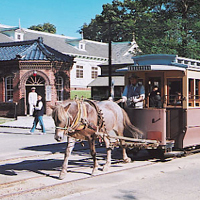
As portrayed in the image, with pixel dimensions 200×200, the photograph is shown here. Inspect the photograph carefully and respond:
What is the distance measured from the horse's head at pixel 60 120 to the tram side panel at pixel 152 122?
263 centimetres

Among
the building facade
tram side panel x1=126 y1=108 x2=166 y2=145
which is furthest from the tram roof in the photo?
the building facade

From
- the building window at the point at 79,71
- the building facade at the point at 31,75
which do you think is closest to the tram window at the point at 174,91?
the building facade at the point at 31,75

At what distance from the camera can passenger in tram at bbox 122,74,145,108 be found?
964 cm

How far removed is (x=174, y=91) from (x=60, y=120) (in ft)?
13.0

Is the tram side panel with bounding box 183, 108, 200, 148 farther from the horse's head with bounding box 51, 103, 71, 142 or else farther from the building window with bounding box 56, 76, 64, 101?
the building window with bounding box 56, 76, 64, 101

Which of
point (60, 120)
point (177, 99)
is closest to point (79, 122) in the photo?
point (60, 120)

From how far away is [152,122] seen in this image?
9320 millimetres

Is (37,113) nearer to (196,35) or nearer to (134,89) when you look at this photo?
(134,89)

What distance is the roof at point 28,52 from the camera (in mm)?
26234

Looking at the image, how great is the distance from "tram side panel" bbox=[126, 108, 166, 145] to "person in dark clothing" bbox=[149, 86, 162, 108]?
0.77 meters

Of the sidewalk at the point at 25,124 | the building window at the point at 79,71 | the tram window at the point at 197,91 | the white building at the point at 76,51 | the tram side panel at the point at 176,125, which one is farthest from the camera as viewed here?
the building window at the point at 79,71

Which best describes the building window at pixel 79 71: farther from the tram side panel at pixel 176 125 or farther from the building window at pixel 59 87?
the tram side panel at pixel 176 125

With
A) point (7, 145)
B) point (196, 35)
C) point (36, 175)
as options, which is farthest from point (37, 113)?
point (196, 35)

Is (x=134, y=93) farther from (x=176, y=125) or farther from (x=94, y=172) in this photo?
(x=94, y=172)
